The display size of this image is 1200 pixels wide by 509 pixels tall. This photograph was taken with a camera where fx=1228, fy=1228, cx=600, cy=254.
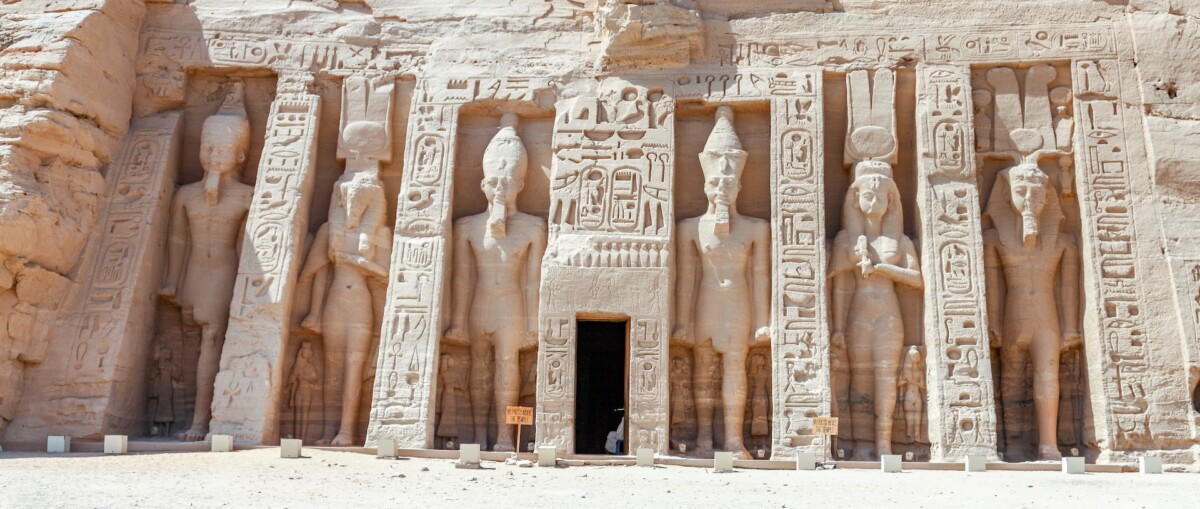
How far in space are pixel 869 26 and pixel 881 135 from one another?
4.17ft

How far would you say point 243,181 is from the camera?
13.4 m

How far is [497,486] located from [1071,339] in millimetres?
6234

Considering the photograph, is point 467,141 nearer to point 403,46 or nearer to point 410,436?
point 403,46

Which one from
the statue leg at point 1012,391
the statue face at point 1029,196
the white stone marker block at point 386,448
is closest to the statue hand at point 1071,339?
the statue leg at point 1012,391

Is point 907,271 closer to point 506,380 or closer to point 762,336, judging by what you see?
point 762,336

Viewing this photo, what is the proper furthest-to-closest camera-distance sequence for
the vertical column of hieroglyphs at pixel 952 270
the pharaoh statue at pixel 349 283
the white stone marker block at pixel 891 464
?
the pharaoh statue at pixel 349 283, the vertical column of hieroglyphs at pixel 952 270, the white stone marker block at pixel 891 464

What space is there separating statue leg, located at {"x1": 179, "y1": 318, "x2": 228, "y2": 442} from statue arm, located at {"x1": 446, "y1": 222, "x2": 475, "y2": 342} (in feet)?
7.85

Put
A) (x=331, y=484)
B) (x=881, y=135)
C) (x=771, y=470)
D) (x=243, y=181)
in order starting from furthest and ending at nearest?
(x=243, y=181) < (x=881, y=135) < (x=771, y=470) < (x=331, y=484)

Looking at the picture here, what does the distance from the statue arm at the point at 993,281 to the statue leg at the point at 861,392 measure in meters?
1.28

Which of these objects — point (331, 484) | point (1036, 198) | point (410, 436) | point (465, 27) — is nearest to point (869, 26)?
point (1036, 198)

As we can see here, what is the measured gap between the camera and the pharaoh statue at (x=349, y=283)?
12.4 m

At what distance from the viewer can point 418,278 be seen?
12.3 m

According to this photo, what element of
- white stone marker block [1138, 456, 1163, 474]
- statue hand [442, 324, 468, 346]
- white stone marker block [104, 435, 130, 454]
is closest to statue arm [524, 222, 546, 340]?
statue hand [442, 324, 468, 346]

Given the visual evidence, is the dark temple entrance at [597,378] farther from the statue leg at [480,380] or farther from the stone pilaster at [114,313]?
the stone pilaster at [114,313]
